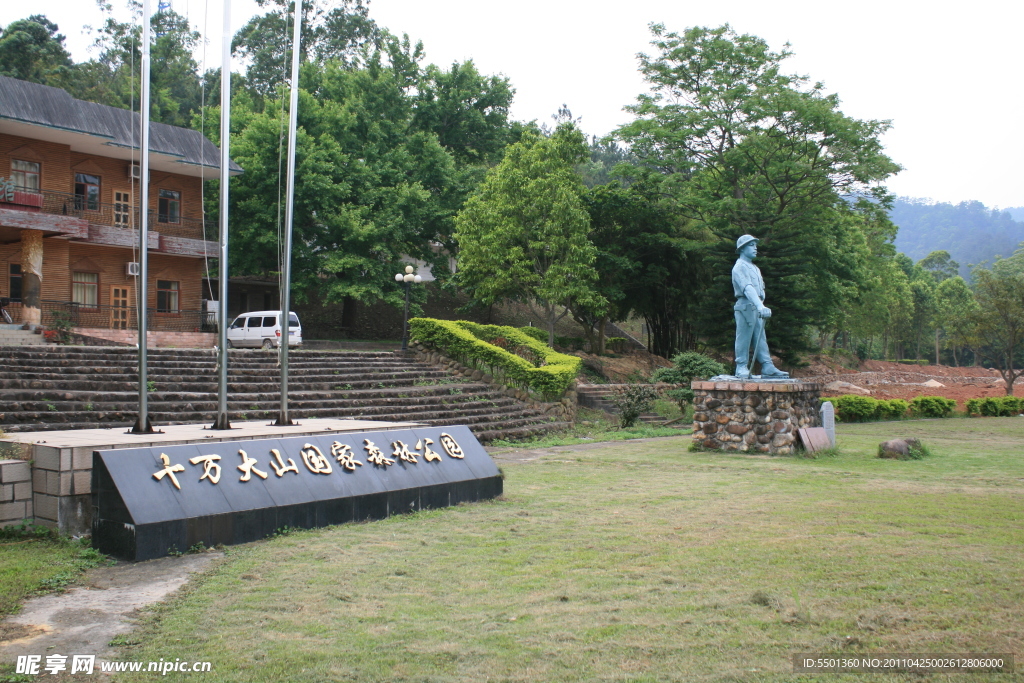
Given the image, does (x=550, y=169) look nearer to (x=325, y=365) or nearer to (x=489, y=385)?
(x=489, y=385)

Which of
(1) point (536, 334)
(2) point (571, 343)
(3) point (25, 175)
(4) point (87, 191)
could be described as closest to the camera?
(3) point (25, 175)

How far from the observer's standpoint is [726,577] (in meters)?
5.14

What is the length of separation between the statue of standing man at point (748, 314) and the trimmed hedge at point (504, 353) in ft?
18.6

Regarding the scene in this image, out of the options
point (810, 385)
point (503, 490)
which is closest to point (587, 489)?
point (503, 490)

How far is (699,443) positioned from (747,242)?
363 centimetres

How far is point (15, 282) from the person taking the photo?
24.0 metres

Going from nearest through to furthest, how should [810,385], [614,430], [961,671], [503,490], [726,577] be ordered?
[961,671] < [726,577] < [503,490] < [810,385] < [614,430]

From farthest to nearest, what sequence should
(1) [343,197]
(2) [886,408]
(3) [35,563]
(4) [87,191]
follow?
(1) [343,197] → (4) [87,191] → (2) [886,408] → (3) [35,563]

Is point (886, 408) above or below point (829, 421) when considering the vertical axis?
below

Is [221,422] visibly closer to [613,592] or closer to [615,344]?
[613,592]

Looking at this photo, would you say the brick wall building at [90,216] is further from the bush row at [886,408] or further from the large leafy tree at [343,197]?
the bush row at [886,408]

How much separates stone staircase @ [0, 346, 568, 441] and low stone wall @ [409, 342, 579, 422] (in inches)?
9.8

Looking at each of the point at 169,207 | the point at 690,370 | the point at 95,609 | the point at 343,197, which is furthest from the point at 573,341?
the point at 95,609

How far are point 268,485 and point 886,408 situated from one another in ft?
68.3
